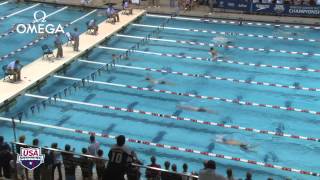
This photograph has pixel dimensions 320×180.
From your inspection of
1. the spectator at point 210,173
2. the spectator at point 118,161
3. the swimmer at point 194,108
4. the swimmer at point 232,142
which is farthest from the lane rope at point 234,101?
the spectator at point 118,161

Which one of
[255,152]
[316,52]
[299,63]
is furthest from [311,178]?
[316,52]

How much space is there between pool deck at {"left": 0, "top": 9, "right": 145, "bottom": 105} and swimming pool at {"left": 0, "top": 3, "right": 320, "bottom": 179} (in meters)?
0.36

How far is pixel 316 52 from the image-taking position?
22688 millimetres

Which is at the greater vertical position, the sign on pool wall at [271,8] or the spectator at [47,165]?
the sign on pool wall at [271,8]

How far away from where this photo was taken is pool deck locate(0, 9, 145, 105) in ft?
58.3

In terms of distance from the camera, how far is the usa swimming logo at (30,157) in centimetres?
968

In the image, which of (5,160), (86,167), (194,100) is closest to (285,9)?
(194,100)

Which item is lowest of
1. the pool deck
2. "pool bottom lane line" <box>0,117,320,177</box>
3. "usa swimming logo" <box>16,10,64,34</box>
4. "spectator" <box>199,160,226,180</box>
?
"pool bottom lane line" <box>0,117,320,177</box>

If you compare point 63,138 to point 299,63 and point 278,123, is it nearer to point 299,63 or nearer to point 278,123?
point 278,123

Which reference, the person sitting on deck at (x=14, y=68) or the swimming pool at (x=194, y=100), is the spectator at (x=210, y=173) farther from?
the person sitting on deck at (x=14, y=68)

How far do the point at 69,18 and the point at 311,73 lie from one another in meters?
13.2

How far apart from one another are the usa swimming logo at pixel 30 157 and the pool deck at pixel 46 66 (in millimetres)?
7668

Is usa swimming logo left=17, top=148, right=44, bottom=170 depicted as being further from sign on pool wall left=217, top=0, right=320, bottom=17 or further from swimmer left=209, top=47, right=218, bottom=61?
sign on pool wall left=217, top=0, right=320, bottom=17

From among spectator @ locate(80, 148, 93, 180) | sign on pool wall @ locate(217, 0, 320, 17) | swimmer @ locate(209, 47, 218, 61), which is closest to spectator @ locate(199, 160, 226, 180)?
spectator @ locate(80, 148, 93, 180)
